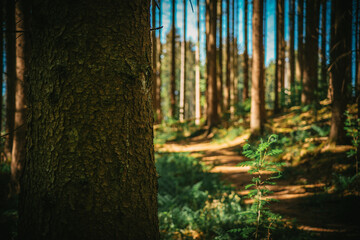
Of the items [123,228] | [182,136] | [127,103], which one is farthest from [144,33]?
[182,136]

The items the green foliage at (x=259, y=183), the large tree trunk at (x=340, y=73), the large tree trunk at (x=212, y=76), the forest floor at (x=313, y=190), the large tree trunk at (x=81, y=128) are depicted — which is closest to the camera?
the large tree trunk at (x=81, y=128)

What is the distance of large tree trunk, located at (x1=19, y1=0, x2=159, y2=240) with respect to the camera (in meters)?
1.19

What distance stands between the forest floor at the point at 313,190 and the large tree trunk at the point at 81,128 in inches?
46.2

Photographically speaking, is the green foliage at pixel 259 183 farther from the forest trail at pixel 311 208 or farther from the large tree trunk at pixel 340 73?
the large tree trunk at pixel 340 73

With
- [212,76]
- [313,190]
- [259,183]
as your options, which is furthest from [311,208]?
[212,76]

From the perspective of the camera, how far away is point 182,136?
13.9 metres

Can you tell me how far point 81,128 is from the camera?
3.98 ft

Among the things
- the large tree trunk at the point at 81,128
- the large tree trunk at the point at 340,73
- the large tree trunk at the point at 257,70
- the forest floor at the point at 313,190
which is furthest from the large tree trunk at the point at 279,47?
the large tree trunk at the point at 81,128

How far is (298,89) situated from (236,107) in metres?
4.19

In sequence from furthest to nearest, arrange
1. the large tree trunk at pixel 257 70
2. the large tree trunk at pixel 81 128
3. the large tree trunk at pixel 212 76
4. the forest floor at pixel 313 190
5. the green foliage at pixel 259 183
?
the large tree trunk at pixel 212 76, the large tree trunk at pixel 257 70, the forest floor at pixel 313 190, the green foliage at pixel 259 183, the large tree trunk at pixel 81 128

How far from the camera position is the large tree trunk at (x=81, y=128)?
1.19m

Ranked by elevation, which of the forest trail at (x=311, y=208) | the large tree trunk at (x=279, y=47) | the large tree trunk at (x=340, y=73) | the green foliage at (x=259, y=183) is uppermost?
the large tree trunk at (x=279, y=47)

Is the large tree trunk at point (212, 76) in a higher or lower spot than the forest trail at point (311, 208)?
higher

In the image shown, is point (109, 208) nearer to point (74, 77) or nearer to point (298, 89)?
point (74, 77)
